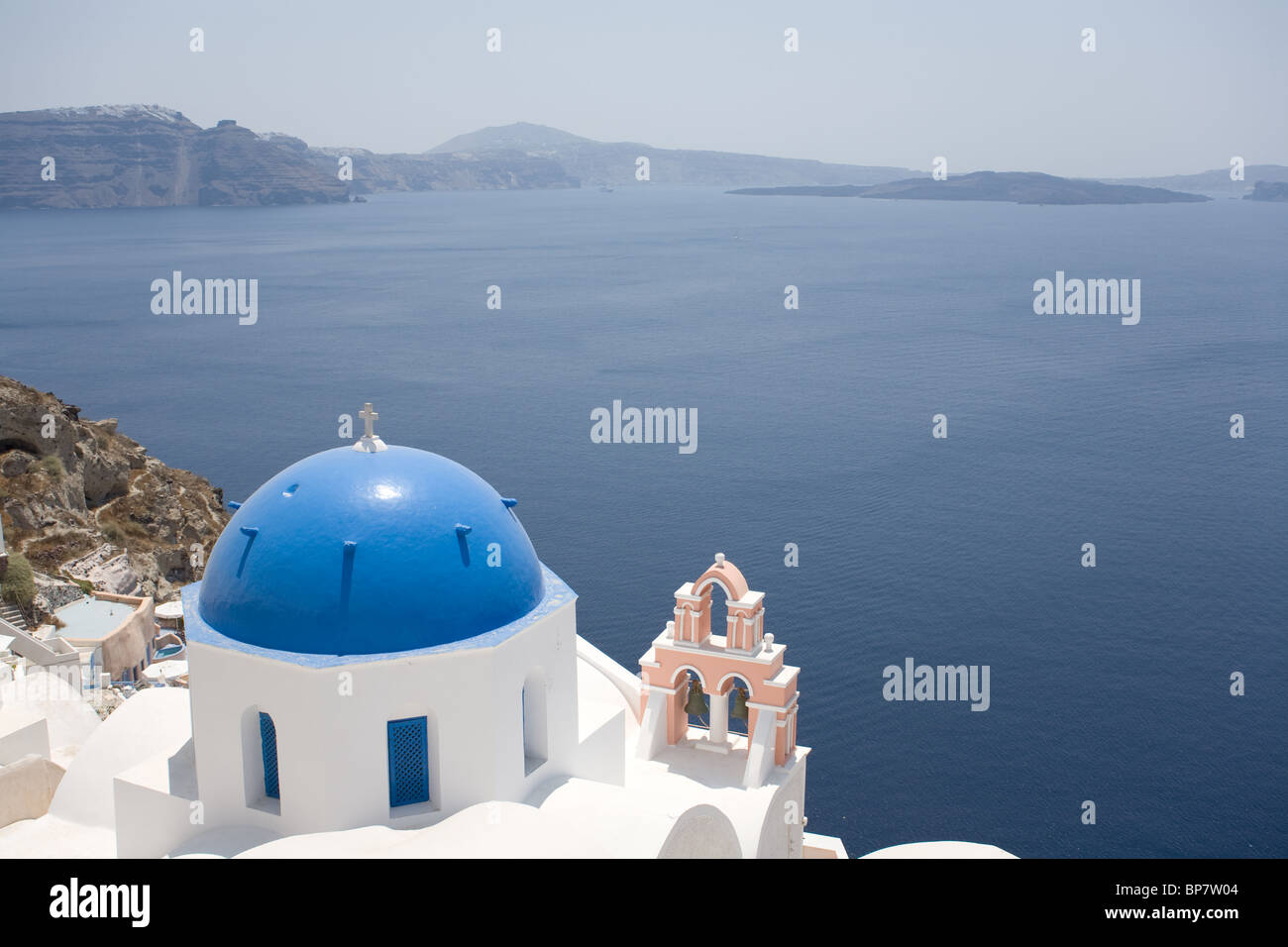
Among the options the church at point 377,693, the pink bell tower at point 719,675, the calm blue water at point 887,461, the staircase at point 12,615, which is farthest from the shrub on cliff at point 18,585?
the pink bell tower at point 719,675

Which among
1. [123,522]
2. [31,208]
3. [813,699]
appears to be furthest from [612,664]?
[31,208]

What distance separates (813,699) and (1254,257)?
108213mm

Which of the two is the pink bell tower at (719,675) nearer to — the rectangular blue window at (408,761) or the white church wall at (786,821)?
the white church wall at (786,821)

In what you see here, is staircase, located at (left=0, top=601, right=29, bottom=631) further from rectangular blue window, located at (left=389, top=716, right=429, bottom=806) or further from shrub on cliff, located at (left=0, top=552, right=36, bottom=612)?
rectangular blue window, located at (left=389, top=716, right=429, bottom=806)

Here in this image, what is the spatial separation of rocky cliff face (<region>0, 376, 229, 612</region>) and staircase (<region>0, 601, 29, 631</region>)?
0.79 metres

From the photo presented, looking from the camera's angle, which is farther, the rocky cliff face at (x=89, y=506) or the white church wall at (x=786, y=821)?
the rocky cliff face at (x=89, y=506)

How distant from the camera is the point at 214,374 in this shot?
235 ft

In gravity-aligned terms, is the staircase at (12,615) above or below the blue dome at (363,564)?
below

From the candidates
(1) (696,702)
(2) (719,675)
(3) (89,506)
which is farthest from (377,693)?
(3) (89,506)

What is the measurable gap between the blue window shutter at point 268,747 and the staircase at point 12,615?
20.4 m

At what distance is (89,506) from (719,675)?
104ft

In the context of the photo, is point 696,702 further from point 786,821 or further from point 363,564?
point 363,564

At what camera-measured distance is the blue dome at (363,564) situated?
40.1ft
